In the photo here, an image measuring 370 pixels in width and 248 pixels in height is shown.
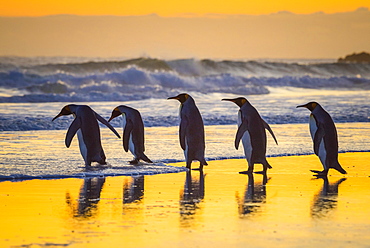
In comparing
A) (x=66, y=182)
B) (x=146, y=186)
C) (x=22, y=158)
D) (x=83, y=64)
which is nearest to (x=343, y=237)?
(x=146, y=186)

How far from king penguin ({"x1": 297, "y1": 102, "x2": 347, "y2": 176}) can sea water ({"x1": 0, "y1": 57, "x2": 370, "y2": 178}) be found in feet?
6.46

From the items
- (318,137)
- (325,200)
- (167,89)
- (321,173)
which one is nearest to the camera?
(325,200)

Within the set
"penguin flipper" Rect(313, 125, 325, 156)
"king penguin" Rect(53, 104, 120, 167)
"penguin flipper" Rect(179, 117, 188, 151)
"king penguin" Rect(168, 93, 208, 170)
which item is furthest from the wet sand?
"king penguin" Rect(53, 104, 120, 167)

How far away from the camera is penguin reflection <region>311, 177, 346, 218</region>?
6277 millimetres

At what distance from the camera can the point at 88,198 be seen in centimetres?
700

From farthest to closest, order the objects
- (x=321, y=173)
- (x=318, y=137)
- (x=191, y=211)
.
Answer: (x=318, y=137), (x=321, y=173), (x=191, y=211)

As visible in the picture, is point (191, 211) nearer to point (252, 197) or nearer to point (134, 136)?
point (252, 197)

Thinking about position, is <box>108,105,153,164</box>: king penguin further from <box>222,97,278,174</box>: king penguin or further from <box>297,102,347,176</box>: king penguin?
<box>297,102,347,176</box>: king penguin

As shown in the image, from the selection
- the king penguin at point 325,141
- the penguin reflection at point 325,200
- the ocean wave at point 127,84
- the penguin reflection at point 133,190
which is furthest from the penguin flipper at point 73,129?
the ocean wave at point 127,84

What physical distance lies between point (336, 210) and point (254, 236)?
4.48ft

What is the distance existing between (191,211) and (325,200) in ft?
4.97

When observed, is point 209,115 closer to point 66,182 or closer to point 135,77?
point 66,182

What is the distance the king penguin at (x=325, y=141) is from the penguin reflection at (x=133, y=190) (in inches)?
93.5

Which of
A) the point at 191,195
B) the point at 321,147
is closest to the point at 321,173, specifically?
the point at 321,147
